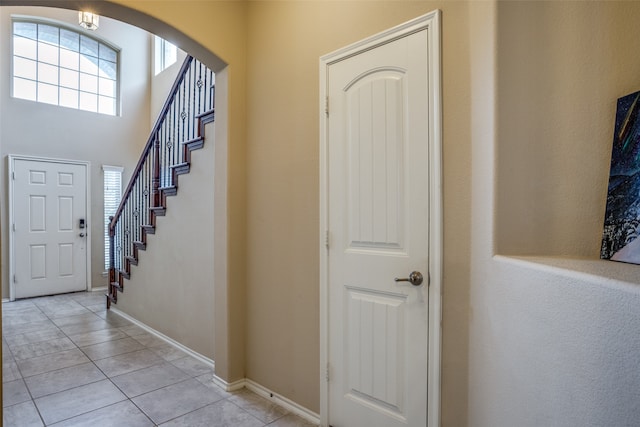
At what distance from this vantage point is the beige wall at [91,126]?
16.9ft

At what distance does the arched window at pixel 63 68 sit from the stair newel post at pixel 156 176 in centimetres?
312

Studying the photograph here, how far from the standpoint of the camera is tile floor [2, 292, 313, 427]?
2186 mm

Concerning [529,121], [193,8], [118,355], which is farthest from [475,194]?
[118,355]

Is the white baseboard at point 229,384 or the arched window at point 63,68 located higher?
the arched window at point 63,68

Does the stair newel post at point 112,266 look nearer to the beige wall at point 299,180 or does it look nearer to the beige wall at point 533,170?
the beige wall at point 299,180

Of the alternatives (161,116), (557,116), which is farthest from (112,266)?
(557,116)

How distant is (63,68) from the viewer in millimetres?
5719

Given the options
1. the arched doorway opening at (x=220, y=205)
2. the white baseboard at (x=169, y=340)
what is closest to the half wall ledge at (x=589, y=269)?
the arched doorway opening at (x=220, y=205)

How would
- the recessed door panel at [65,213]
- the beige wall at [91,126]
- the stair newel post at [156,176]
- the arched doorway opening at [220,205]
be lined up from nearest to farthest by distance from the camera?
the arched doorway opening at [220,205] → the stair newel post at [156,176] → the beige wall at [91,126] → the recessed door panel at [65,213]

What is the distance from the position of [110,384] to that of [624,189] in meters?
3.27

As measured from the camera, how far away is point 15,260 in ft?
17.2

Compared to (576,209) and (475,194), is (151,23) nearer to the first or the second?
(475,194)

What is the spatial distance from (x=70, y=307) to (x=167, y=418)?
12.2ft

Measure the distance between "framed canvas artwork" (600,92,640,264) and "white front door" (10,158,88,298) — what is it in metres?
6.79
